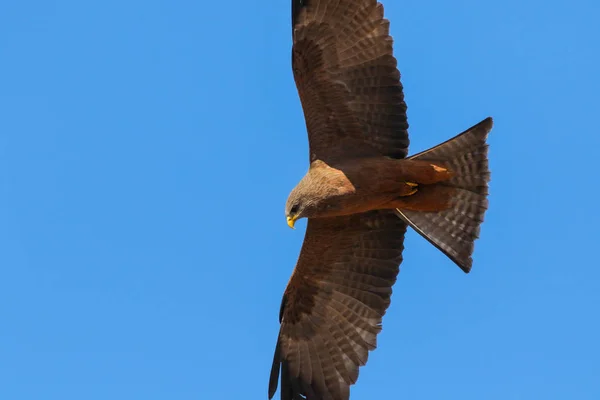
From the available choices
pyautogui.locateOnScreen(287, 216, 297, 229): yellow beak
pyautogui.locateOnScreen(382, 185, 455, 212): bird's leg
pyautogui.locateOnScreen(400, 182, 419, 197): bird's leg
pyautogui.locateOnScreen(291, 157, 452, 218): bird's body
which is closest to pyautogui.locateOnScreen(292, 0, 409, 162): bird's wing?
pyautogui.locateOnScreen(291, 157, 452, 218): bird's body

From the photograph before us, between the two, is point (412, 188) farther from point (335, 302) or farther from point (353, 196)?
point (335, 302)

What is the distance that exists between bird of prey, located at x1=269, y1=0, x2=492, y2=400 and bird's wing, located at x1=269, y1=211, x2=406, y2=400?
0.5 inches

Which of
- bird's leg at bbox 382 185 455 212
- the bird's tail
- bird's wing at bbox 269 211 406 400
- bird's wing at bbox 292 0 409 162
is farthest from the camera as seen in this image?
bird's wing at bbox 269 211 406 400

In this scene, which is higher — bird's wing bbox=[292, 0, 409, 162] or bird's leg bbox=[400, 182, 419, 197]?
bird's wing bbox=[292, 0, 409, 162]

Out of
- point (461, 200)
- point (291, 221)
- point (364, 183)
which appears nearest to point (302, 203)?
point (291, 221)

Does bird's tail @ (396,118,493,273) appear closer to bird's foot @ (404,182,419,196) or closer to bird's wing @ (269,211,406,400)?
bird's foot @ (404,182,419,196)

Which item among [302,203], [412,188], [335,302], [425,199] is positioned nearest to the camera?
[302,203]

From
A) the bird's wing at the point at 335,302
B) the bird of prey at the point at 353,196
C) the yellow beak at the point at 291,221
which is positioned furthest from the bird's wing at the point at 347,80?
the bird's wing at the point at 335,302

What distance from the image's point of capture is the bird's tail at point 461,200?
11172 millimetres

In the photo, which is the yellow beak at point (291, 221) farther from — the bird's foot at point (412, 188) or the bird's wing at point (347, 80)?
the bird's foot at point (412, 188)

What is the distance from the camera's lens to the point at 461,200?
11.5 metres

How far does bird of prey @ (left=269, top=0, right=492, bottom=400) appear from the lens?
35.8ft

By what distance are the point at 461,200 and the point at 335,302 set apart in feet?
6.37

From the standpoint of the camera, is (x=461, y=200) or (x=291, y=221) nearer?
(x=291, y=221)
